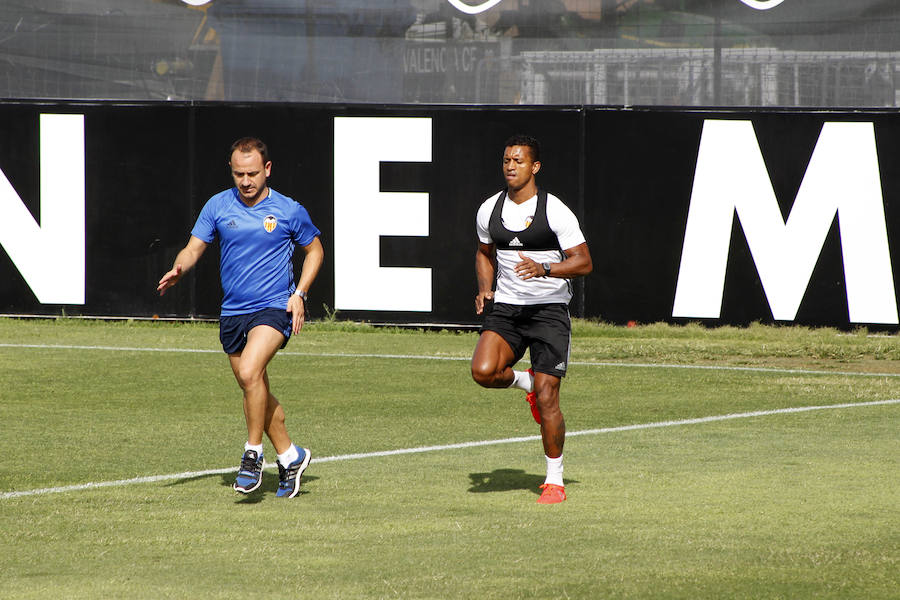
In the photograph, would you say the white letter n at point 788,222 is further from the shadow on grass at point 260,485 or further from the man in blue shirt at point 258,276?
the man in blue shirt at point 258,276

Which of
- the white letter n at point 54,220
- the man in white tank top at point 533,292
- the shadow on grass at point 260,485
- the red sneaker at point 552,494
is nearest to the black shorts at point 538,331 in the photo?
the man in white tank top at point 533,292

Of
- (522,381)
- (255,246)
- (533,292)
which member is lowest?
(522,381)

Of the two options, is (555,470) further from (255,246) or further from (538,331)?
(255,246)

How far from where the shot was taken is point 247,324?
→ 7.75 meters

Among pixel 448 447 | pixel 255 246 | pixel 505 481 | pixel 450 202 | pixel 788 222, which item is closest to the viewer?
pixel 255 246

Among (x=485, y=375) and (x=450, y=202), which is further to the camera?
(x=450, y=202)

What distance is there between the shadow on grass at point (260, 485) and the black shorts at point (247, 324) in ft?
2.69

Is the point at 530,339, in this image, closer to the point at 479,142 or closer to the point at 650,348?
the point at 650,348

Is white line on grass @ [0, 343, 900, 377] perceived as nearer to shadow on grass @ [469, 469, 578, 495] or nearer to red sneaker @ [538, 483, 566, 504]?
shadow on grass @ [469, 469, 578, 495]

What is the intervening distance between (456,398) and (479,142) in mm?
6269

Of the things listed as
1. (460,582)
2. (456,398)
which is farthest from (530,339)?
(456,398)

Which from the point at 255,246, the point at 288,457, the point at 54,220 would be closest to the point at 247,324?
the point at 255,246

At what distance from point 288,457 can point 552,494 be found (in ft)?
4.94

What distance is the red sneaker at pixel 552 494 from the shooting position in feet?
24.3
